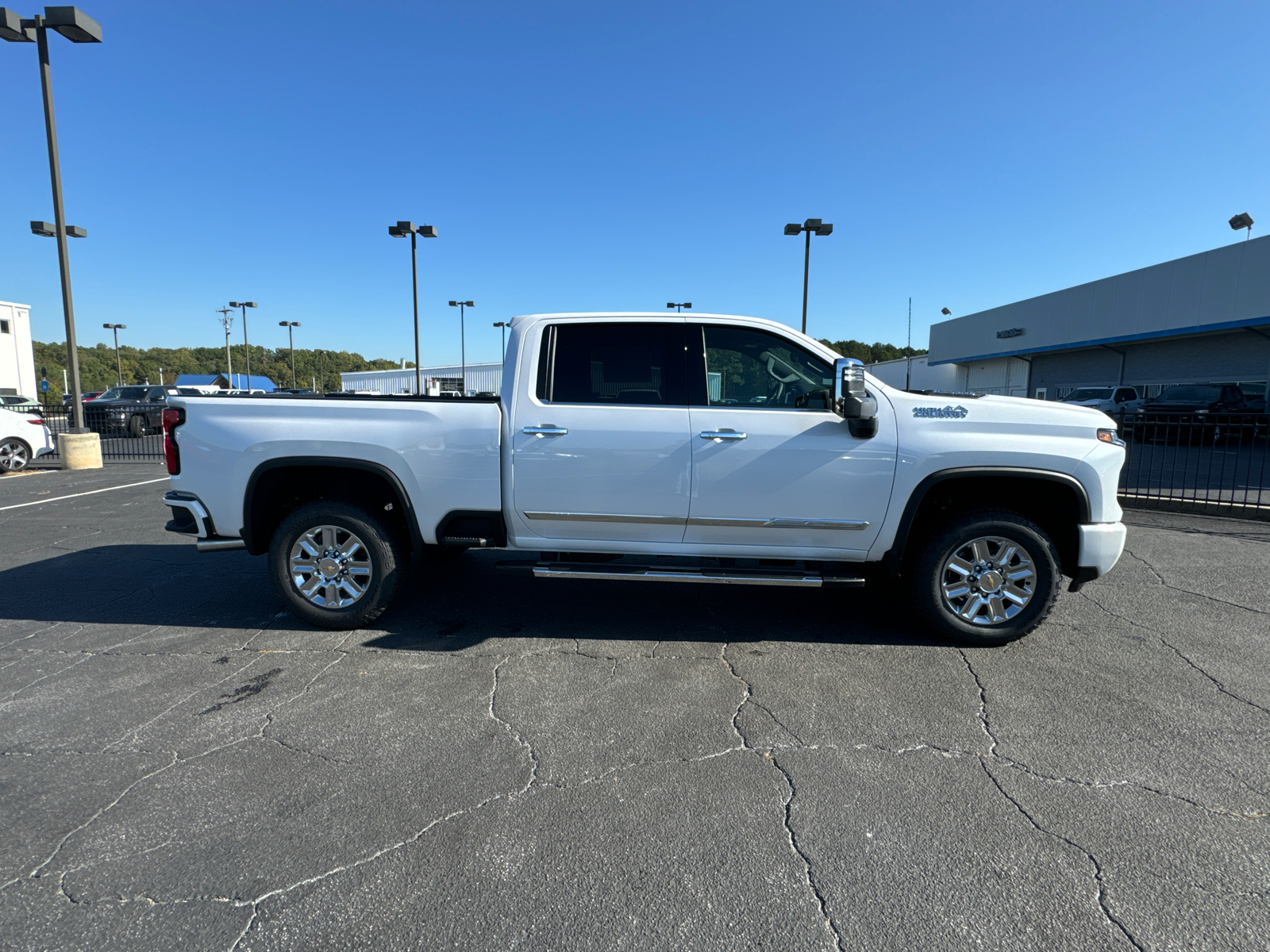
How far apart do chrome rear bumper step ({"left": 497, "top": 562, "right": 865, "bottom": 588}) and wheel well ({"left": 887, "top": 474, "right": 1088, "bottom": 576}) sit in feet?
1.64

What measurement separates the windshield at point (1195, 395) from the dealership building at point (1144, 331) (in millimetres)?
3029

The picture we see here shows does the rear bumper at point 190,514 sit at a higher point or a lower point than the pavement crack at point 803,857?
higher

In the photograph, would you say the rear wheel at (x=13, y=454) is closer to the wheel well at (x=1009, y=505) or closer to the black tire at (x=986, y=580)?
the wheel well at (x=1009, y=505)

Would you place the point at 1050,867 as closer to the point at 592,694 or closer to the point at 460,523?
the point at 592,694

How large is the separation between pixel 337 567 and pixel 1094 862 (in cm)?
420

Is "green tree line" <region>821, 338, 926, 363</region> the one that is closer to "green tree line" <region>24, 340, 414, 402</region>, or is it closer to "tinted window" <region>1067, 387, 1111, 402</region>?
"tinted window" <region>1067, 387, 1111, 402</region>

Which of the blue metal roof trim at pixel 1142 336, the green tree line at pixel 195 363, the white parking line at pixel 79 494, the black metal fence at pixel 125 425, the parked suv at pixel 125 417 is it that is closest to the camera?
the white parking line at pixel 79 494

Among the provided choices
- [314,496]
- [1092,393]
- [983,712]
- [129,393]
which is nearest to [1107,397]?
[1092,393]

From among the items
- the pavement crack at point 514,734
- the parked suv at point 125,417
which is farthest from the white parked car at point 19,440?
the pavement crack at point 514,734

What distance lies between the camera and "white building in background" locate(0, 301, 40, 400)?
167 ft

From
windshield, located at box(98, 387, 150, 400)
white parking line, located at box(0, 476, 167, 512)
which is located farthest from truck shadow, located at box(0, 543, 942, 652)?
windshield, located at box(98, 387, 150, 400)

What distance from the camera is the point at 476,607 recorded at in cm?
502

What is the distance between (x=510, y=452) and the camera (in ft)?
13.9

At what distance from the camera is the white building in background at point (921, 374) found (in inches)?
1743
